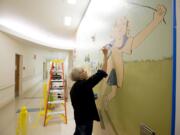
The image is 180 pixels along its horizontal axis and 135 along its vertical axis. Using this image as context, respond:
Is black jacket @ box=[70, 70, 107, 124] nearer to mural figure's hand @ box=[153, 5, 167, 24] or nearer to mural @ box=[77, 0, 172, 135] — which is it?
mural @ box=[77, 0, 172, 135]

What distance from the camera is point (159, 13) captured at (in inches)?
45.1

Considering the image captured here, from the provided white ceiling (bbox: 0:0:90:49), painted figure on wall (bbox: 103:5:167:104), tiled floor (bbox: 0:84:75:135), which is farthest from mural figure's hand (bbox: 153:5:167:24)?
tiled floor (bbox: 0:84:75:135)

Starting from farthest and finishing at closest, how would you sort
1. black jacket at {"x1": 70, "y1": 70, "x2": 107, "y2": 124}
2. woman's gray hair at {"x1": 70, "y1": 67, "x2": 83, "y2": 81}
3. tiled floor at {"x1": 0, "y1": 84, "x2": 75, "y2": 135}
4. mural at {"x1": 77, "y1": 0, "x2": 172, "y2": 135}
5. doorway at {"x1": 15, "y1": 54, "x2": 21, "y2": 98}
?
doorway at {"x1": 15, "y1": 54, "x2": 21, "y2": 98} → tiled floor at {"x1": 0, "y1": 84, "x2": 75, "y2": 135} → woman's gray hair at {"x1": 70, "y1": 67, "x2": 83, "y2": 81} → black jacket at {"x1": 70, "y1": 70, "x2": 107, "y2": 124} → mural at {"x1": 77, "y1": 0, "x2": 172, "y2": 135}

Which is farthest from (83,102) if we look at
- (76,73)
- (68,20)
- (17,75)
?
(17,75)

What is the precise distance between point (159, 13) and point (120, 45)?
0.74 metres

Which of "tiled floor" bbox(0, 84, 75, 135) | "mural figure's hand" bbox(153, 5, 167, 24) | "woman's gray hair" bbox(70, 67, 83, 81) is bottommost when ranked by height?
"tiled floor" bbox(0, 84, 75, 135)

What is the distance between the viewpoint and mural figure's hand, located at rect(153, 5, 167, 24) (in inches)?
43.5

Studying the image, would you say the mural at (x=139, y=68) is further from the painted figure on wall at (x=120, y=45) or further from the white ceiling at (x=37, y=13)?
the white ceiling at (x=37, y=13)

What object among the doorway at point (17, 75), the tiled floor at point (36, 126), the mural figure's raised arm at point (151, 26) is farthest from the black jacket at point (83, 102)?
the doorway at point (17, 75)

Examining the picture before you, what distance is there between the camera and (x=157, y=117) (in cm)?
116

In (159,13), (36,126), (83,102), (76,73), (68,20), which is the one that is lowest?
(36,126)

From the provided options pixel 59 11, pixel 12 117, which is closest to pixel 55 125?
pixel 12 117

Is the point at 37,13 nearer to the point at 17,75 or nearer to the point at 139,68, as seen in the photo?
the point at 139,68

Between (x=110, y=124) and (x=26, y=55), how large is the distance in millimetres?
7664
